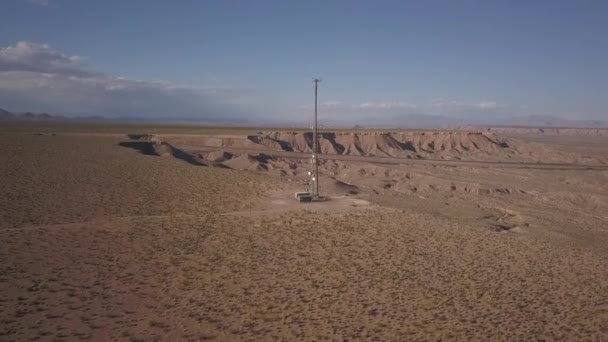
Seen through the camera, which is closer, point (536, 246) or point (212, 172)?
point (536, 246)

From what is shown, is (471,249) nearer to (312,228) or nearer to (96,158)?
(312,228)

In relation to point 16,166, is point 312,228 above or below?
below

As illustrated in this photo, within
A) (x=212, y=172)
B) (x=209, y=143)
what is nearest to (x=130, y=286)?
(x=212, y=172)

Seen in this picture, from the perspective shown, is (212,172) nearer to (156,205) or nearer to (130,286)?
(156,205)

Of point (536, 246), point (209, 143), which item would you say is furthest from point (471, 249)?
point (209, 143)

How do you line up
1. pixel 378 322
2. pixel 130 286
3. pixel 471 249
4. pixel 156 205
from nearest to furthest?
1. pixel 378 322
2. pixel 130 286
3. pixel 471 249
4. pixel 156 205

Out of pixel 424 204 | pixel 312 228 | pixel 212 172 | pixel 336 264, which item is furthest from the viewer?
pixel 212 172
